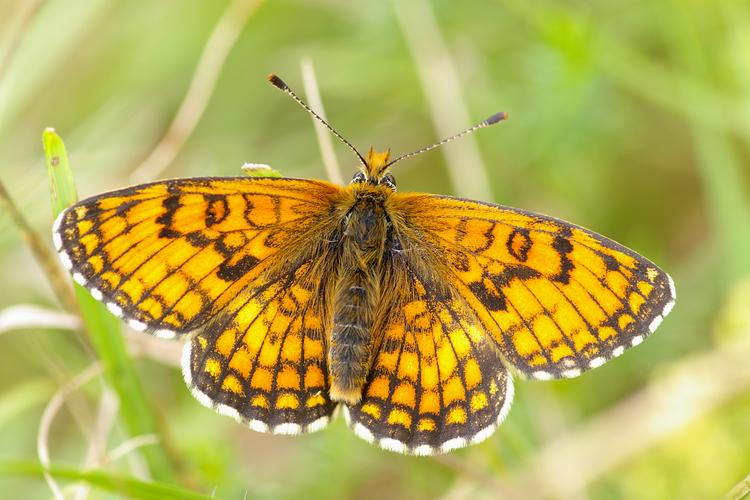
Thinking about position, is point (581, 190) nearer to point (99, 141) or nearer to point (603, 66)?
point (603, 66)

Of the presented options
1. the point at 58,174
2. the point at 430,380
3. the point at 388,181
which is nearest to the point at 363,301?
the point at 430,380

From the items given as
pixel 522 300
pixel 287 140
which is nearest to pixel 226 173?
pixel 287 140

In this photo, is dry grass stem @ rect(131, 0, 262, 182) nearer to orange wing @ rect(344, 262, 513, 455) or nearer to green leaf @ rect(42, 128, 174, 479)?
green leaf @ rect(42, 128, 174, 479)

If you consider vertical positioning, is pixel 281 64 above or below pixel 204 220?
above

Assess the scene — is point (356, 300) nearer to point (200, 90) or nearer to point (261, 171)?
point (261, 171)

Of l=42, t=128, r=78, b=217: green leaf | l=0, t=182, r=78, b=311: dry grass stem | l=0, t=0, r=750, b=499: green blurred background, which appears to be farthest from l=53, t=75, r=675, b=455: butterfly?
l=0, t=0, r=750, b=499: green blurred background

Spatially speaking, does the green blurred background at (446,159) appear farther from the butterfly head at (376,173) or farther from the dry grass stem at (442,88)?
the butterfly head at (376,173)

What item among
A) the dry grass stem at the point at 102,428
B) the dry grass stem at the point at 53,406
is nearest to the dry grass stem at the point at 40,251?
the dry grass stem at the point at 53,406
